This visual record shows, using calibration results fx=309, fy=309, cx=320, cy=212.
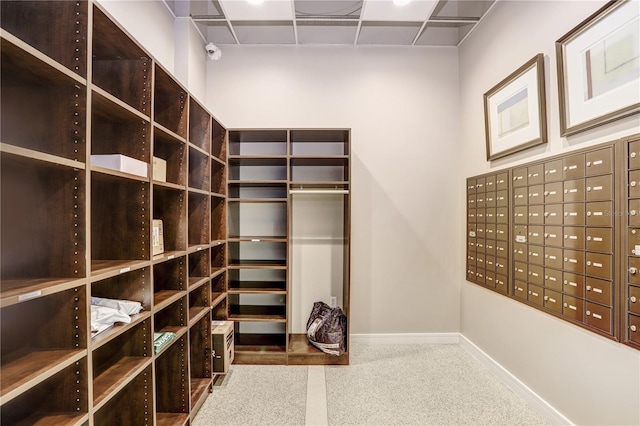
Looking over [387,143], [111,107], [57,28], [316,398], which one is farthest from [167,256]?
[387,143]

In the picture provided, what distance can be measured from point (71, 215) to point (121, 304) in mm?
535

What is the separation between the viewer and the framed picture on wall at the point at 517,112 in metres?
2.13

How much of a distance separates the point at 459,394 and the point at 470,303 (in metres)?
1.00

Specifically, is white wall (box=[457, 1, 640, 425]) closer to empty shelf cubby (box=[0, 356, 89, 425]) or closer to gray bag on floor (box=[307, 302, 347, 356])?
gray bag on floor (box=[307, 302, 347, 356])

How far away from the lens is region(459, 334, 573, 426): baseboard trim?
6.61ft

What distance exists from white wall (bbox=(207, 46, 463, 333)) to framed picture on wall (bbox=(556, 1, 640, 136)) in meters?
1.46

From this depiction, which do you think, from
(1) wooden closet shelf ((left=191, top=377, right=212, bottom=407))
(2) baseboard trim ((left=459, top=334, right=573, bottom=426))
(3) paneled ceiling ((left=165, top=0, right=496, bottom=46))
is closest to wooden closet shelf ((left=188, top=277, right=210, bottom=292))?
(1) wooden closet shelf ((left=191, top=377, right=212, bottom=407))

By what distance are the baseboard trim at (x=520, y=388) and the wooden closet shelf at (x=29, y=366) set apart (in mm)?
2677

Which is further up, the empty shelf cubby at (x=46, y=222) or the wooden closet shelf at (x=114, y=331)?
the empty shelf cubby at (x=46, y=222)

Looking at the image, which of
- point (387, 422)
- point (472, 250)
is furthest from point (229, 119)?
point (387, 422)

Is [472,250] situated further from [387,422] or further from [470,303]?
[387,422]

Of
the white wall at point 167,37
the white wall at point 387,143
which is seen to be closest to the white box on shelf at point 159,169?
the white wall at point 167,37

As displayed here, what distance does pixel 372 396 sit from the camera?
2357 mm

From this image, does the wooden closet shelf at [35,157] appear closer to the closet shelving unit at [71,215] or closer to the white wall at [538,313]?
the closet shelving unit at [71,215]
